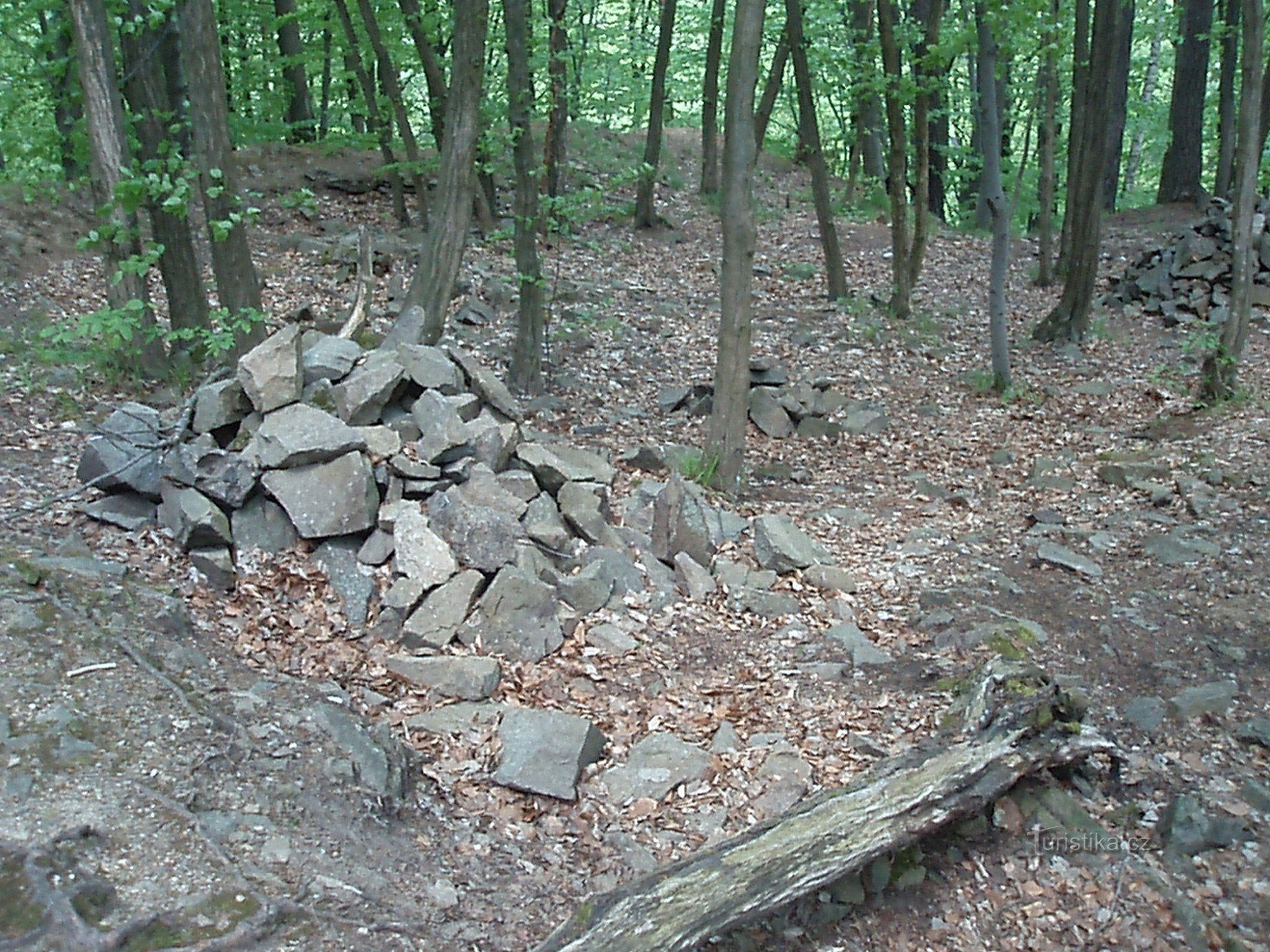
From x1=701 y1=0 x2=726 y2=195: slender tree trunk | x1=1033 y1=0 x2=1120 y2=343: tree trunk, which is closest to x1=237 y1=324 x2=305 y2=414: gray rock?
x1=1033 y1=0 x2=1120 y2=343: tree trunk

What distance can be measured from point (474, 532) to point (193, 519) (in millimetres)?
1482

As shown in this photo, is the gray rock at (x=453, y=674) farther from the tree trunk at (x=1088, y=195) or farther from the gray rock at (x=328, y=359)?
the tree trunk at (x=1088, y=195)

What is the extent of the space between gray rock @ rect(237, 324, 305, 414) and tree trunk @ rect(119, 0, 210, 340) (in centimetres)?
272

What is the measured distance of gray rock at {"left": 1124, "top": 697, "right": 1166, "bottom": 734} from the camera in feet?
15.9

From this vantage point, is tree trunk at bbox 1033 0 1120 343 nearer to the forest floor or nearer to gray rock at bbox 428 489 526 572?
the forest floor

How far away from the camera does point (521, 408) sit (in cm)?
935

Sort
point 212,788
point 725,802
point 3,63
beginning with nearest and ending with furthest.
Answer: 1. point 212,788
2. point 725,802
3. point 3,63

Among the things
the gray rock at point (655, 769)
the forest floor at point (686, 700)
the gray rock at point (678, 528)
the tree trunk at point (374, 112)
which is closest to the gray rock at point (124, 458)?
the forest floor at point (686, 700)

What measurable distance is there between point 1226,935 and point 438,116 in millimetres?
12064

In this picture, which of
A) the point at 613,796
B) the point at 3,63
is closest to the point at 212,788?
the point at 613,796

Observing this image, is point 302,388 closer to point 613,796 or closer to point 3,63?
point 613,796

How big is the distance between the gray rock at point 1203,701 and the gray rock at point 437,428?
162 inches

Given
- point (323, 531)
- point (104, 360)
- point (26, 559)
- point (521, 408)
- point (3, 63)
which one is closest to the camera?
point (26, 559)

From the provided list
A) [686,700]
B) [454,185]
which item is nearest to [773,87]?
[454,185]
